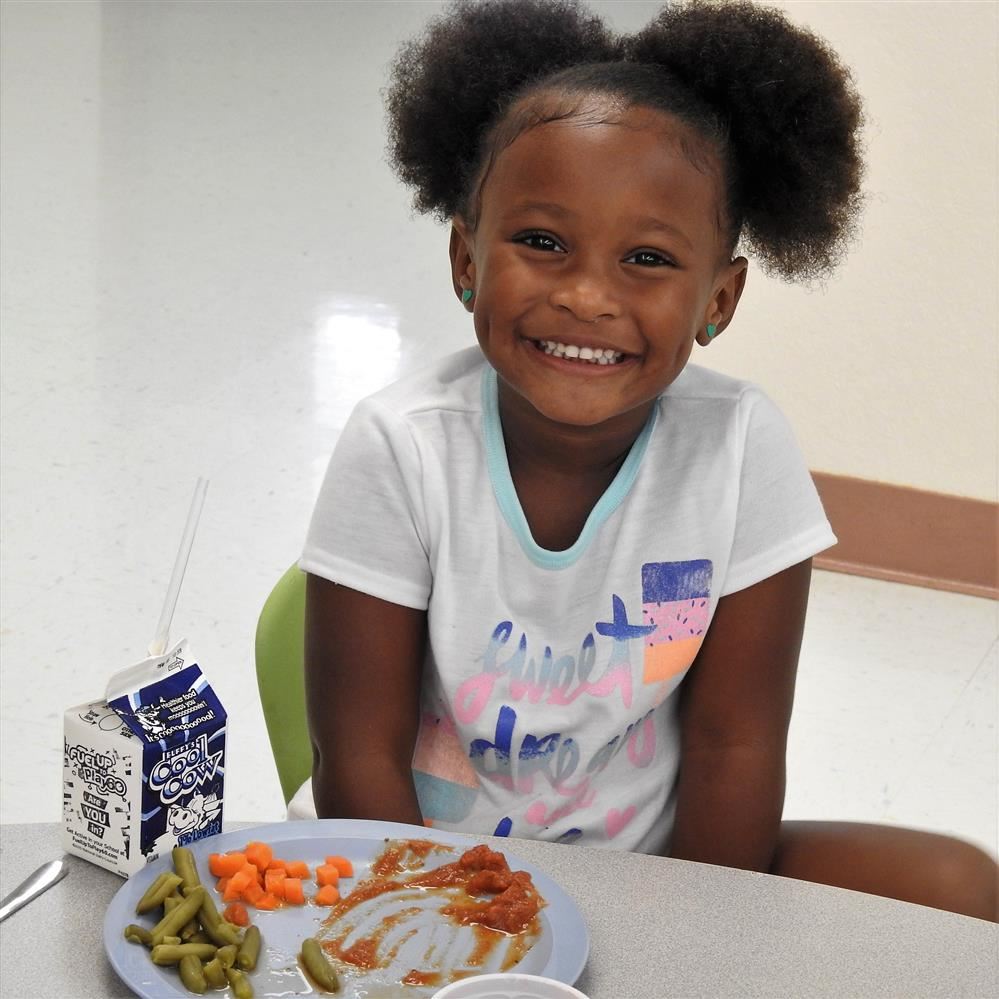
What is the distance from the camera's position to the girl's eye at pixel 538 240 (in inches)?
41.1

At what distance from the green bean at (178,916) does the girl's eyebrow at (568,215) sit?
510 millimetres

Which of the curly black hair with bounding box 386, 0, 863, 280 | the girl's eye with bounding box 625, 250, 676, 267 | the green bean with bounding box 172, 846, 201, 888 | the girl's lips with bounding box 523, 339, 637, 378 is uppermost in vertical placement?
the curly black hair with bounding box 386, 0, 863, 280

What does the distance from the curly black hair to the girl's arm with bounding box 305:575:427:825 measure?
0.32 m

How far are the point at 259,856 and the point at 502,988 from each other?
7.9 inches

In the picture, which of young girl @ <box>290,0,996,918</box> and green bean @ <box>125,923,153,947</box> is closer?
green bean @ <box>125,923,153,947</box>

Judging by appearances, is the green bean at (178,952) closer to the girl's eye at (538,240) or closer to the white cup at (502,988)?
the white cup at (502,988)

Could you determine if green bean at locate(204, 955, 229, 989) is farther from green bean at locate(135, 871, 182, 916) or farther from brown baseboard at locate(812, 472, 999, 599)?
brown baseboard at locate(812, 472, 999, 599)

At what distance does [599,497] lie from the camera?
115 centimetres

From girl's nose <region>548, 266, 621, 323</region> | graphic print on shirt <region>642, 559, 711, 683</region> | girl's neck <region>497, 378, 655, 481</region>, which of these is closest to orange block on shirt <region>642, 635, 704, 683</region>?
→ graphic print on shirt <region>642, 559, 711, 683</region>

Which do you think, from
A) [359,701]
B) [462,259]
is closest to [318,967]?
[359,701]

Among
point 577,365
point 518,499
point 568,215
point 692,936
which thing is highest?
point 568,215

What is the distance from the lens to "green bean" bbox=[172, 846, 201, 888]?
77 cm

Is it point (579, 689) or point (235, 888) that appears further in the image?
point (579, 689)

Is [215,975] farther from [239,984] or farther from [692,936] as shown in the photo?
[692,936]
